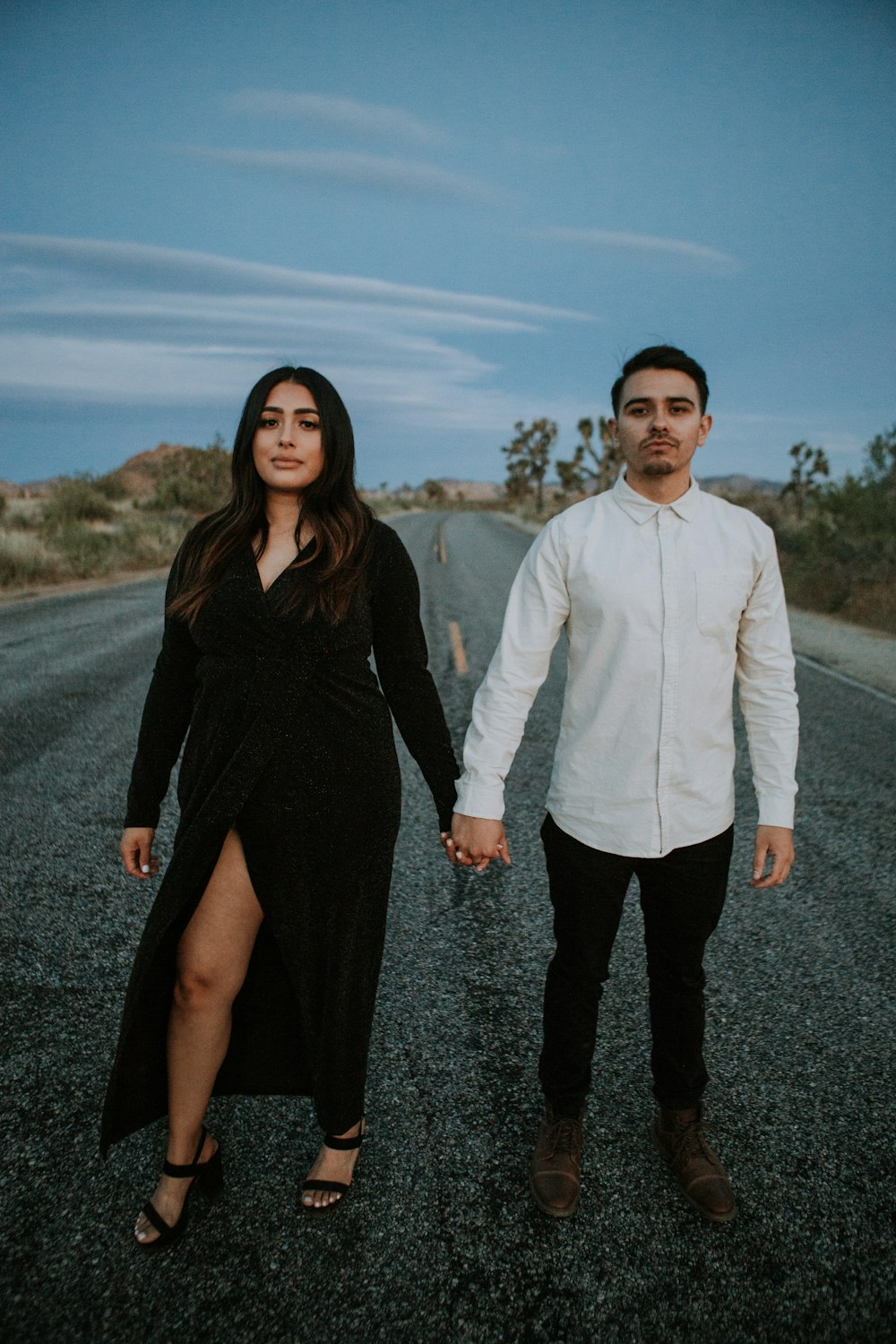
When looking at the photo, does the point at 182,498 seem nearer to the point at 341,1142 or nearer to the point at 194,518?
the point at 194,518

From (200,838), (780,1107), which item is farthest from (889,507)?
(200,838)

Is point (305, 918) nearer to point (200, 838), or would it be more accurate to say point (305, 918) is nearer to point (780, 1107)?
point (200, 838)

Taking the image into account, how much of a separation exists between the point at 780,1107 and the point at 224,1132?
1.54 metres

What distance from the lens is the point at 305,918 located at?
6.42 ft

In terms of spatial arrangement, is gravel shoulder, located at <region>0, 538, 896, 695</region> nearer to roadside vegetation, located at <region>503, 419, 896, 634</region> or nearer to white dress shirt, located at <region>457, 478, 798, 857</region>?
roadside vegetation, located at <region>503, 419, 896, 634</region>

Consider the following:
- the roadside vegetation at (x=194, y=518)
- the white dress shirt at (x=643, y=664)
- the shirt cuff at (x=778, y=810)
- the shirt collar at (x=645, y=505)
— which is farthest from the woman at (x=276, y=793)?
the roadside vegetation at (x=194, y=518)

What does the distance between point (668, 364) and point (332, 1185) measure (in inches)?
83.4

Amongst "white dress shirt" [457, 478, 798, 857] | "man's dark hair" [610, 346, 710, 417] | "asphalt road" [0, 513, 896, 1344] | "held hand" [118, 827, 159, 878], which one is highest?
"man's dark hair" [610, 346, 710, 417]

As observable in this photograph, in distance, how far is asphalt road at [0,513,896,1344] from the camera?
1.73 metres

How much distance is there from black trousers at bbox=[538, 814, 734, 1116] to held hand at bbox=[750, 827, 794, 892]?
7 centimetres

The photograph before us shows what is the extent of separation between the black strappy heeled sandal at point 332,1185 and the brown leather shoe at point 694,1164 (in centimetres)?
80

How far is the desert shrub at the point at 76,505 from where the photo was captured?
80.3ft

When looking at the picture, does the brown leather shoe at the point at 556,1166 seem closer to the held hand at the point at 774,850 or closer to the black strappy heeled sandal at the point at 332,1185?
the black strappy heeled sandal at the point at 332,1185

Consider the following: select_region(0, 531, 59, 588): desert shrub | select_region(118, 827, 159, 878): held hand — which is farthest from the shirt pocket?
select_region(0, 531, 59, 588): desert shrub
